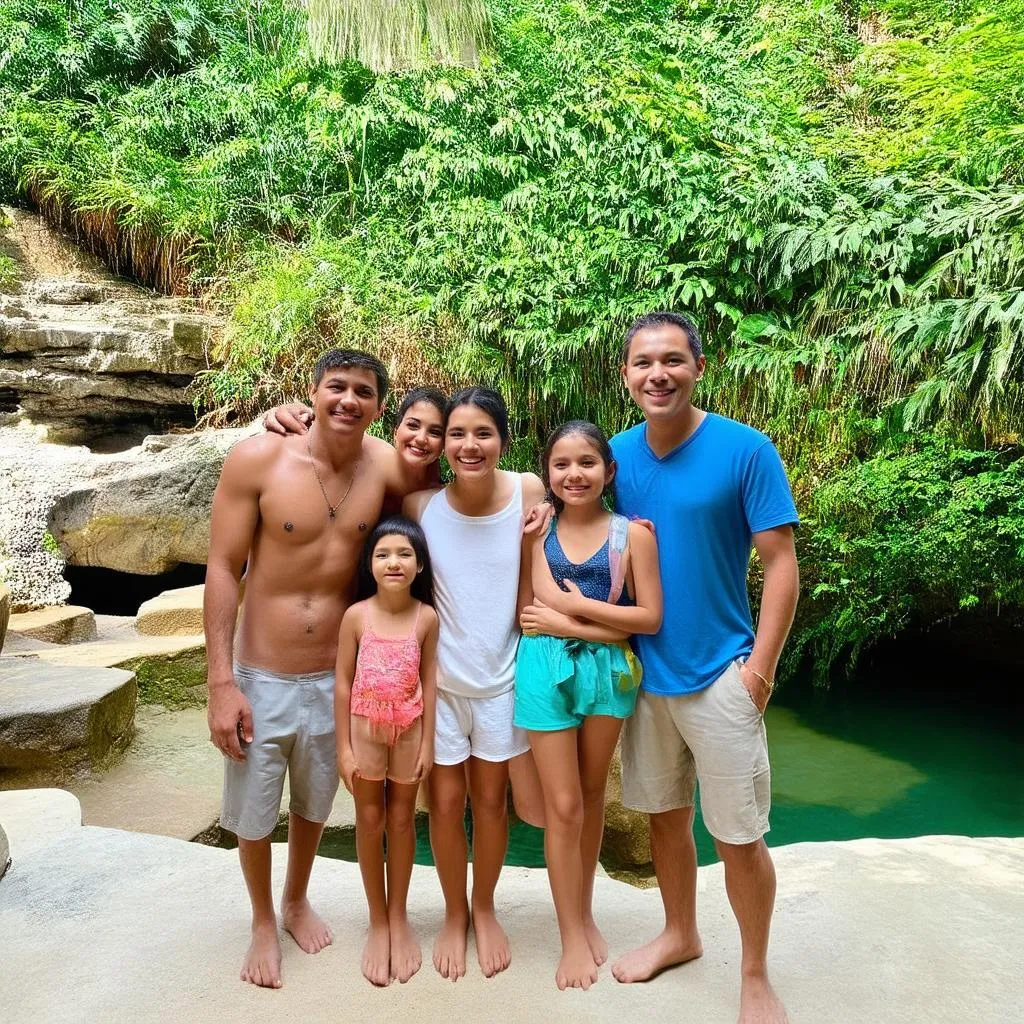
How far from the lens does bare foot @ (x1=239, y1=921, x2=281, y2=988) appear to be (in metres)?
2.35

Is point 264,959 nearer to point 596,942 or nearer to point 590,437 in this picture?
point 596,942

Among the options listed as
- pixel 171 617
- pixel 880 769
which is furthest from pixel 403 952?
pixel 880 769

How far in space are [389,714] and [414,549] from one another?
17.4 inches

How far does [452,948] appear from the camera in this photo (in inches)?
96.0

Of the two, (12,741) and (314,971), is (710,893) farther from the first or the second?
(12,741)

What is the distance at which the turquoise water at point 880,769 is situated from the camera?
5148 mm

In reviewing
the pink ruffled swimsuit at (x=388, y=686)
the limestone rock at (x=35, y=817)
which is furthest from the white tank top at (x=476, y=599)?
the limestone rock at (x=35, y=817)

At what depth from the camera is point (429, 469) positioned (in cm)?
265

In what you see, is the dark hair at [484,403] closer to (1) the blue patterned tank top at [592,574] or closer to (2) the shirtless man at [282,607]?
(2) the shirtless man at [282,607]

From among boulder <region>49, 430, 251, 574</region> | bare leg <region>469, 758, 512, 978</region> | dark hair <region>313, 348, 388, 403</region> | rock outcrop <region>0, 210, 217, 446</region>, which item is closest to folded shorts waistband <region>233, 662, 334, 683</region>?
bare leg <region>469, 758, 512, 978</region>

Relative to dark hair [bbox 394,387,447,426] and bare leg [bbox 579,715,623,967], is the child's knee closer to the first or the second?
bare leg [bbox 579,715,623,967]

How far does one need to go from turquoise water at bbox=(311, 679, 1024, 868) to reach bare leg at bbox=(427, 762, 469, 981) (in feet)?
7.43

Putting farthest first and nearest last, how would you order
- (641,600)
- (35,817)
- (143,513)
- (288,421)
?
(143,513) → (35,817) → (288,421) → (641,600)

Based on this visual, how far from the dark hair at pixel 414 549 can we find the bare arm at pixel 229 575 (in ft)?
1.10
